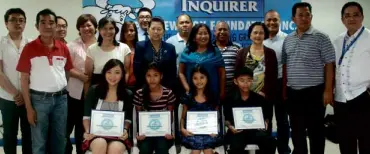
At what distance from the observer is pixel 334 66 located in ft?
11.4

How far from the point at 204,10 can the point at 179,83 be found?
2.03 m

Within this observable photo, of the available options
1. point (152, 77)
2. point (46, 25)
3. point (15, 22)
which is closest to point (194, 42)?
point (152, 77)

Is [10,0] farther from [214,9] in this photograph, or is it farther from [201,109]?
[201,109]

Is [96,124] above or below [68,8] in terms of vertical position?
below

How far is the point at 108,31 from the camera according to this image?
351cm

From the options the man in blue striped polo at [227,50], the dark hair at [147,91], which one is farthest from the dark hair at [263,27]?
the dark hair at [147,91]

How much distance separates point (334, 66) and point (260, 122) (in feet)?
3.03

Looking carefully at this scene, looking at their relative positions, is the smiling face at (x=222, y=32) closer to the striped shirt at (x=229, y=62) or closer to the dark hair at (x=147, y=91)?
the striped shirt at (x=229, y=62)

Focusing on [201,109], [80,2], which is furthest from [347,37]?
[80,2]

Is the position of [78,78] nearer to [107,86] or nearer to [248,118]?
[107,86]

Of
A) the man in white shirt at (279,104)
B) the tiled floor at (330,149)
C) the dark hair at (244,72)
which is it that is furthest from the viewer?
the tiled floor at (330,149)

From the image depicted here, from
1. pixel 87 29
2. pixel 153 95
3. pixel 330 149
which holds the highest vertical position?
pixel 87 29

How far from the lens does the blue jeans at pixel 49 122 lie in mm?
3197

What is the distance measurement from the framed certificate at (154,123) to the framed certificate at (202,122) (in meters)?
0.20
